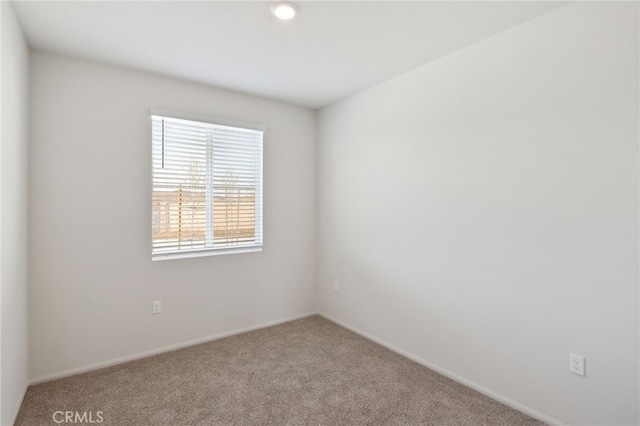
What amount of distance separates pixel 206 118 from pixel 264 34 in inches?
47.0

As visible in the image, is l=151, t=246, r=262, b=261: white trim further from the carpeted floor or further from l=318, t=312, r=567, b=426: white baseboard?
l=318, t=312, r=567, b=426: white baseboard

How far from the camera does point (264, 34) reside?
222 centimetres

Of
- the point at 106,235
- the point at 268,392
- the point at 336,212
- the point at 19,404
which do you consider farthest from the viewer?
the point at 336,212

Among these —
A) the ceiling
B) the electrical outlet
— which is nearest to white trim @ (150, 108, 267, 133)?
the ceiling

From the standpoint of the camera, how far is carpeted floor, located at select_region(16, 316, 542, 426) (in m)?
2.06

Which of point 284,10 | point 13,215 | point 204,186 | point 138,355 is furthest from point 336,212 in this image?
point 13,215

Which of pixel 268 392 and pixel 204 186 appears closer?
pixel 268 392

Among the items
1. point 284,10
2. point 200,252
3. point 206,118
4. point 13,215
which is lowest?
point 200,252

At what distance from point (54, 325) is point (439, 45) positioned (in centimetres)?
356

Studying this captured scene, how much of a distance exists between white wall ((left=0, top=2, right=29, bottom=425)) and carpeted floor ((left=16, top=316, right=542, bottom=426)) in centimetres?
31

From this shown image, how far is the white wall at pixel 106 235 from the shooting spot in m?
2.45

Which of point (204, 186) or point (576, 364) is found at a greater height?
point (204, 186)

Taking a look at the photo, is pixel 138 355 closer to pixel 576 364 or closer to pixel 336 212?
pixel 336 212

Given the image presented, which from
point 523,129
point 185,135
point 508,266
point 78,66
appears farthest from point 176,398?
point 523,129
